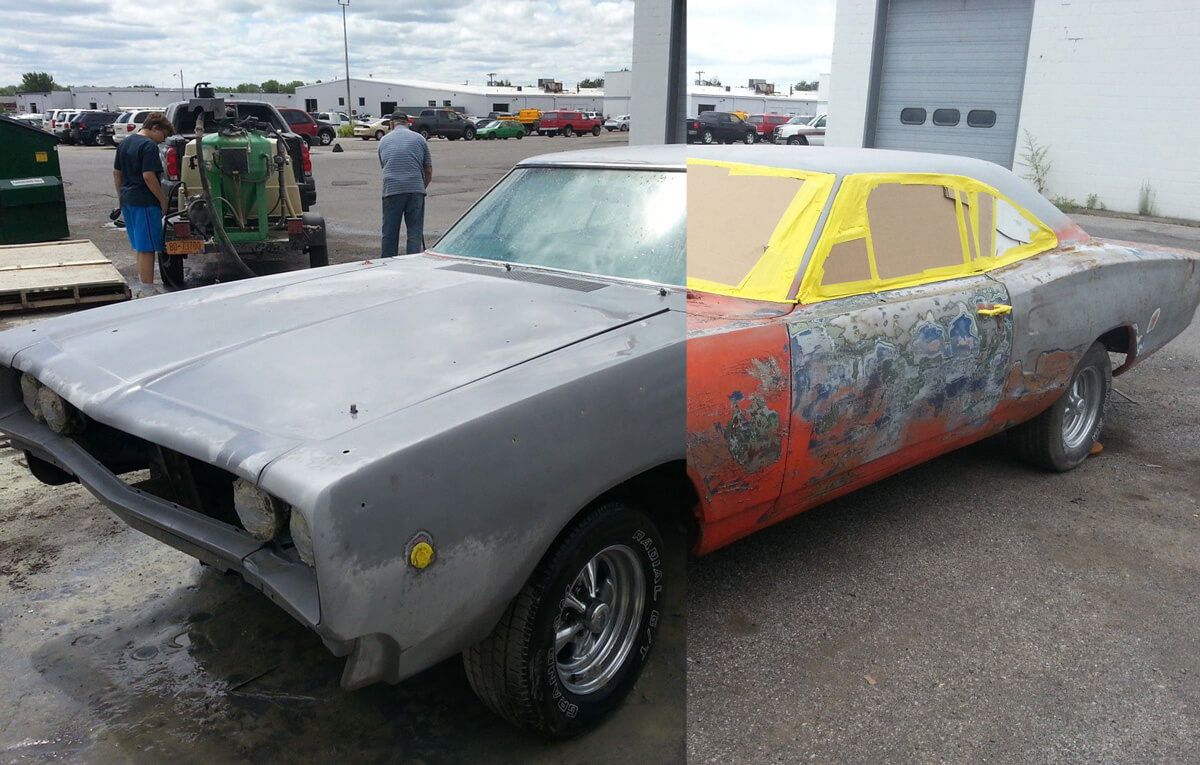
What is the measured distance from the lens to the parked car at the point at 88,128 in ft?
130

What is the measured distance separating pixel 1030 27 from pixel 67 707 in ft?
56.1

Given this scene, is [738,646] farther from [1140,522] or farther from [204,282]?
[204,282]

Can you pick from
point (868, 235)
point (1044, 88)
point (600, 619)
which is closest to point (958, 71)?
point (1044, 88)

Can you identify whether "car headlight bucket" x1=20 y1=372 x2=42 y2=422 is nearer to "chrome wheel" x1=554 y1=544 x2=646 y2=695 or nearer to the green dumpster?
"chrome wheel" x1=554 y1=544 x2=646 y2=695

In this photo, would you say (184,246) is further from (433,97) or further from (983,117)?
(433,97)

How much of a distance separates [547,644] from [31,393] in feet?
6.41

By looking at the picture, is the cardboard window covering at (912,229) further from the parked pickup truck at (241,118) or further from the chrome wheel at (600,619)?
the parked pickup truck at (241,118)

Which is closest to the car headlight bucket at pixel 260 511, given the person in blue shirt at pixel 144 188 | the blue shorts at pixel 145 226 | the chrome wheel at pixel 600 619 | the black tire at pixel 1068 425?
the chrome wheel at pixel 600 619

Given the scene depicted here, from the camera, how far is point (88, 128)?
39.6m

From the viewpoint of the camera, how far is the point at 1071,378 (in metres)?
4.34

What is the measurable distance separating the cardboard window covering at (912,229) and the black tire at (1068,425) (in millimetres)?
1057

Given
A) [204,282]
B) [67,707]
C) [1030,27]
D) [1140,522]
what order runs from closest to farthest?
[67,707] → [1140,522] → [204,282] → [1030,27]

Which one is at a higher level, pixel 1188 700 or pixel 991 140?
pixel 991 140

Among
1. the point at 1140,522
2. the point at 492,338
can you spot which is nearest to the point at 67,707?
the point at 492,338
